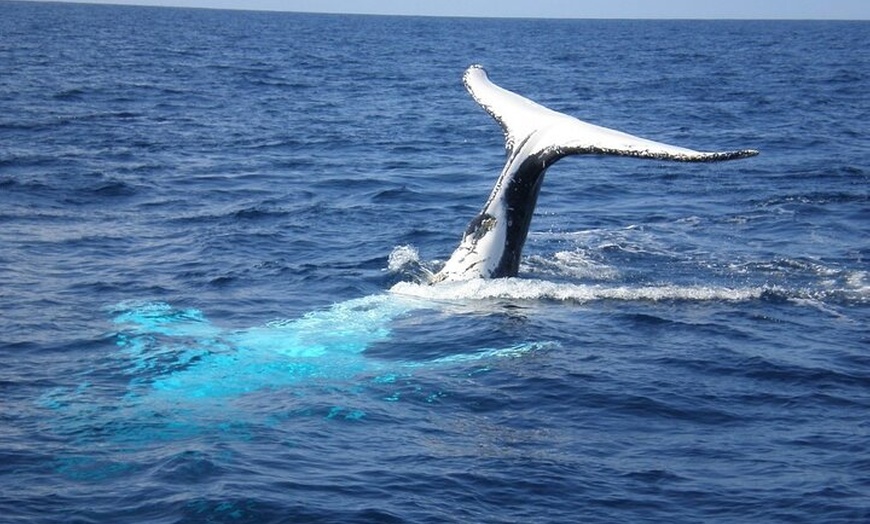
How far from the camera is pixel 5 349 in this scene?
12.8 meters

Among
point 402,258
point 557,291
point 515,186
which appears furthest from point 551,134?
point 402,258

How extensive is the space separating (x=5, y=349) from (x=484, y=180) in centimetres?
1412

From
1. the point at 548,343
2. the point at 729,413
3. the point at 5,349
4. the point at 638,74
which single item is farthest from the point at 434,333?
the point at 638,74

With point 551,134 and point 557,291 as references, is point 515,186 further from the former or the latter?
point 557,291

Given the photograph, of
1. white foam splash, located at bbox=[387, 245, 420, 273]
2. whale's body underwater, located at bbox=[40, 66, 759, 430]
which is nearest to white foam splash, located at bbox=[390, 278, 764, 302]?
whale's body underwater, located at bbox=[40, 66, 759, 430]

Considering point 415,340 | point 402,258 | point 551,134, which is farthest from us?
point 402,258

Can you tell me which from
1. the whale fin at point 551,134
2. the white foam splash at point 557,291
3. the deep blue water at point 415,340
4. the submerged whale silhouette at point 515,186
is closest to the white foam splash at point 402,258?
the deep blue water at point 415,340

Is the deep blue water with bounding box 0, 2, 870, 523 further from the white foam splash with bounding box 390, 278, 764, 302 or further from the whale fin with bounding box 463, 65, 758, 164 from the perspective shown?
the whale fin with bounding box 463, 65, 758, 164

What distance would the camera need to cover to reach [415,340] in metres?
12.9

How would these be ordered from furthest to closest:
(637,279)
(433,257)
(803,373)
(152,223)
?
(152,223) → (433,257) → (637,279) → (803,373)

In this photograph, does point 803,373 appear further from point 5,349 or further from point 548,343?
point 5,349

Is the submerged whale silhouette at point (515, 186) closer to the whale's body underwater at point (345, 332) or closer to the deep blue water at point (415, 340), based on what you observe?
the whale's body underwater at point (345, 332)

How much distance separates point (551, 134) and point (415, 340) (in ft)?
8.99

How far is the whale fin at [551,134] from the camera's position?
1219 centimetres
